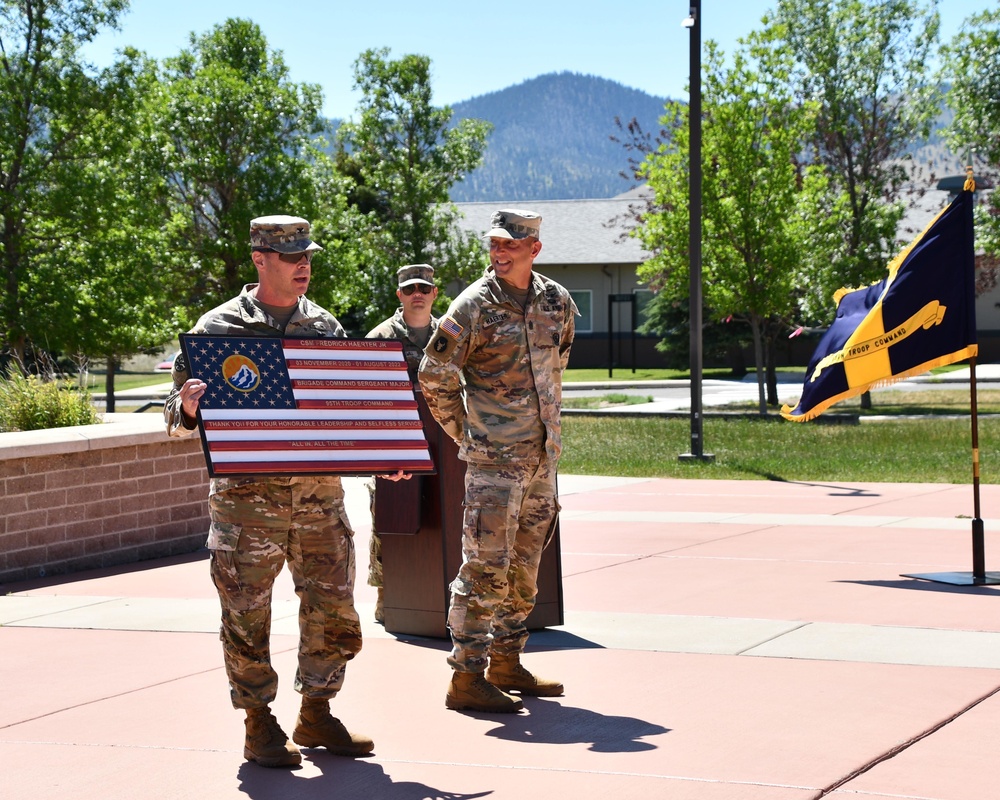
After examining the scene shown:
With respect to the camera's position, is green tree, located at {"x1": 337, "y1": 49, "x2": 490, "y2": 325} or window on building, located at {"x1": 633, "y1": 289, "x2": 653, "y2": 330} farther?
window on building, located at {"x1": 633, "y1": 289, "x2": 653, "y2": 330}

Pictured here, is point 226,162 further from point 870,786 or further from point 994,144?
point 870,786

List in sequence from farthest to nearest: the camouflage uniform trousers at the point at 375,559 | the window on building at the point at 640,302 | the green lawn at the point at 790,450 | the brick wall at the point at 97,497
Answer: the window on building at the point at 640,302 < the green lawn at the point at 790,450 < the brick wall at the point at 97,497 < the camouflage uniform trousers at the point at 375,559

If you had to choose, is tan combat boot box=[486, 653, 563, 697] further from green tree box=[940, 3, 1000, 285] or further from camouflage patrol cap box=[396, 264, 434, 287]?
green tree box=[940, 3, 1000, 285]

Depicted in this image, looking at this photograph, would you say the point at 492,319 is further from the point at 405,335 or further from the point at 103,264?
the point at 103,264

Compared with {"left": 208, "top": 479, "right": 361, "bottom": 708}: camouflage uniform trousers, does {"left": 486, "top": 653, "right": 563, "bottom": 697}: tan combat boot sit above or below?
below

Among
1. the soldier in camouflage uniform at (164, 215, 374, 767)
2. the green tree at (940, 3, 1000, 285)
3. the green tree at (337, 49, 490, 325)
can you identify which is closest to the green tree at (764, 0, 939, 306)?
the green tree at (940, 3, 1000, 285)

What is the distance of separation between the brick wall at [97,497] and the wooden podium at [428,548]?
3.55 metres

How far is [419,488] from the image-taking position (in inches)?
293

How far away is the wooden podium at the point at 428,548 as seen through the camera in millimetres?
7430

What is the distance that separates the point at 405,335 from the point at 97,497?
359 cm

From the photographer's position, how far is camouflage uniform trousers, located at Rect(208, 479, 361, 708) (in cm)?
522

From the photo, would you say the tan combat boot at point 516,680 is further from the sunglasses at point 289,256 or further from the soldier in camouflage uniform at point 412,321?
the sunglasses at point 289,256

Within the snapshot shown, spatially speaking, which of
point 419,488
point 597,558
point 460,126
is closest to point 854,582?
point 597,558

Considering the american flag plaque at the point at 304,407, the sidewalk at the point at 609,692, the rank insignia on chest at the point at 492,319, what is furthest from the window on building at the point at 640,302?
the american flag plaque at the point at 304,407
